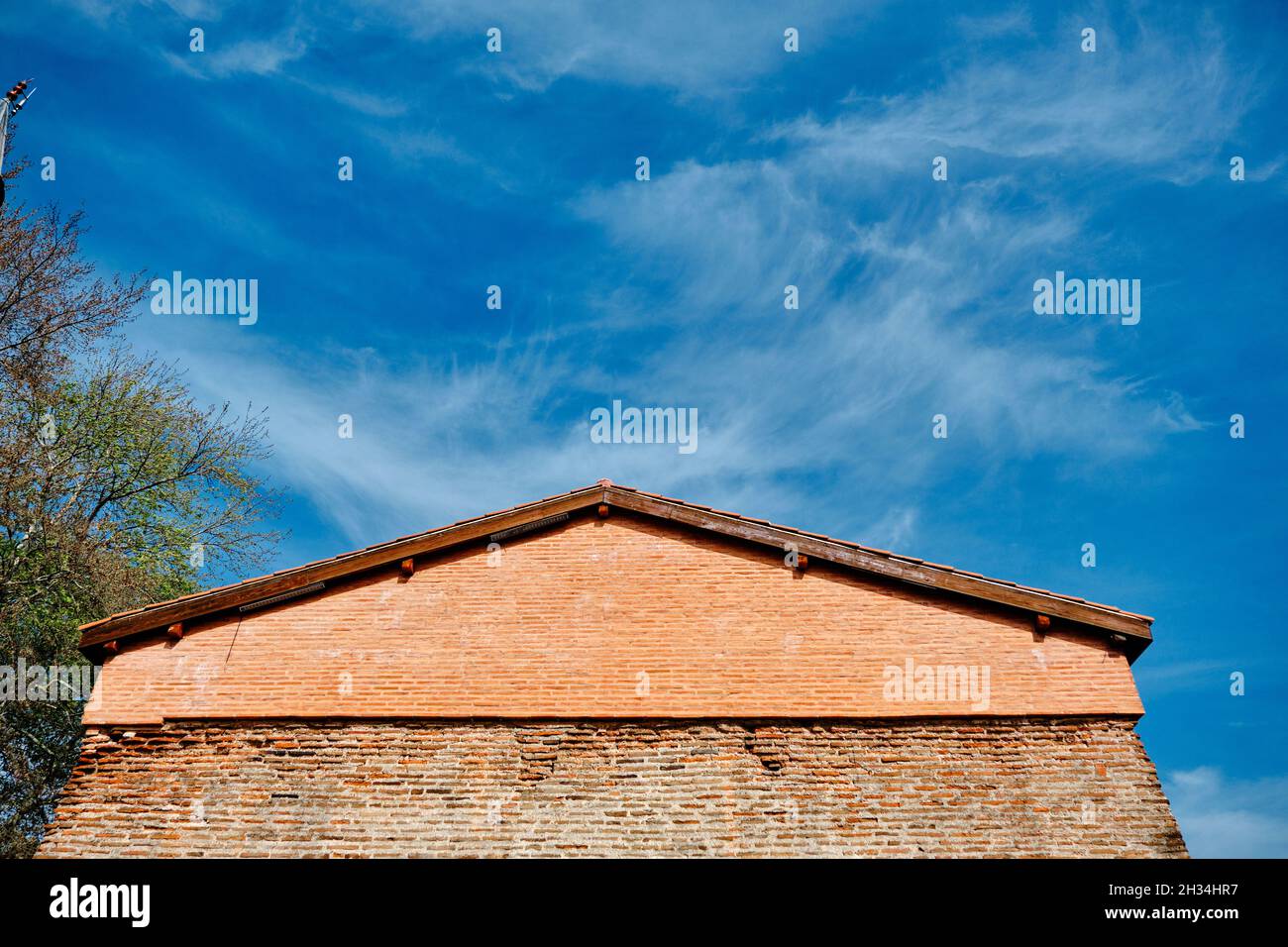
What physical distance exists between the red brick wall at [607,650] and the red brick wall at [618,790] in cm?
27

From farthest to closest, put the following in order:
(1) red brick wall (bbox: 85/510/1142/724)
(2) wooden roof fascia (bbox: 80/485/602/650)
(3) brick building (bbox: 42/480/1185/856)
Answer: (2) wooden roof fascia (bbox: 80/485/602/650), (1) red brick wall (bbox: 85/510/1142/724), (3) brick building (bbox: 42/480/1185/856)

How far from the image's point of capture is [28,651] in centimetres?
2017

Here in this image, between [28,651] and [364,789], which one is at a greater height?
[28,651]

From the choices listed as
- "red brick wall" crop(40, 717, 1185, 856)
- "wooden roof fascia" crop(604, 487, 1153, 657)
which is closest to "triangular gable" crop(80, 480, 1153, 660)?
"wooden roof fascia" crop(604, 487, 1153, 657)

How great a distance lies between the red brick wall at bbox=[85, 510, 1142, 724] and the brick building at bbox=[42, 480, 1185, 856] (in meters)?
0.03

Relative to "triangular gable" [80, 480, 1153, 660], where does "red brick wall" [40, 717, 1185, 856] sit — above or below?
below

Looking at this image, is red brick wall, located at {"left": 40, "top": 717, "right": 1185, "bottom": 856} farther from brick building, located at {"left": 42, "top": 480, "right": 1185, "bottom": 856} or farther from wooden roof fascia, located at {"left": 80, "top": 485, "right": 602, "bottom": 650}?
wooden roof fascia, located at {"left": 80, "top": 485, "right": 602, "bottom": 650}

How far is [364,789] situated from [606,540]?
4152 millimetres

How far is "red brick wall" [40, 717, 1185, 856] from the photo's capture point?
8945 millimetres

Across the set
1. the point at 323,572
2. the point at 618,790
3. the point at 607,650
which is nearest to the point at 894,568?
the point at 607,650
